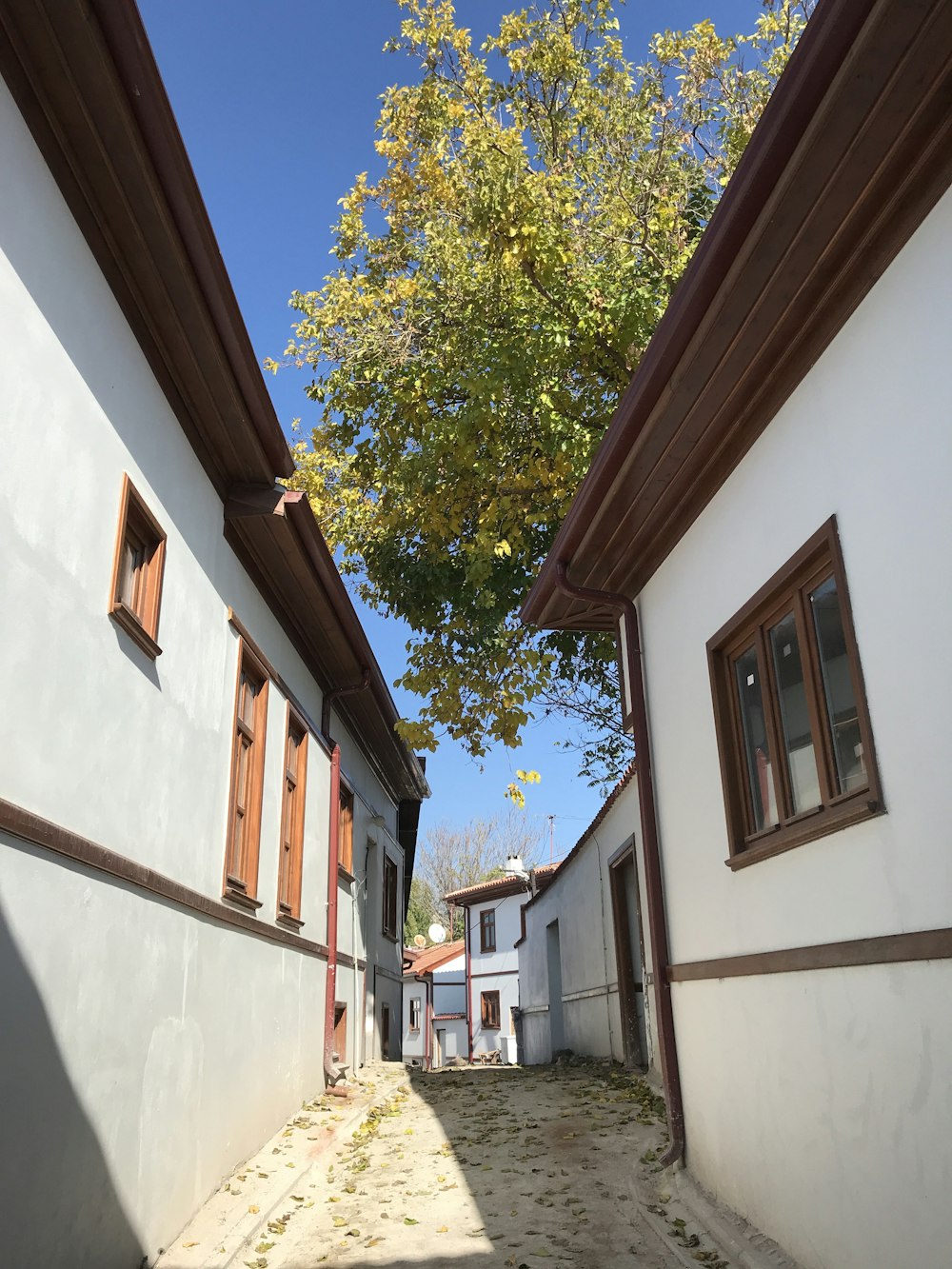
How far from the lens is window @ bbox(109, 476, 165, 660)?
15.4 ft

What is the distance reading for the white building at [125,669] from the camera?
3.66 metres

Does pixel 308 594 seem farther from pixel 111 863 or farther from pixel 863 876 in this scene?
pixel 863 876

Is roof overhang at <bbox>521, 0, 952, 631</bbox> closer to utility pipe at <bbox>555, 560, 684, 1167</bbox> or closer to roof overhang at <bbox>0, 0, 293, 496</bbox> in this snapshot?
utility pipe at <bbox>555, 560, 684, 1167</bbox>

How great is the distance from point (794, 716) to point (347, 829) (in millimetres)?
8206

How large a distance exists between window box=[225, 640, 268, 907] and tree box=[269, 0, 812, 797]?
370 centimetres

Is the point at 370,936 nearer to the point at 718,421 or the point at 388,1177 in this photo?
the point at 388,1177

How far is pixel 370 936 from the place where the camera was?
13578mm

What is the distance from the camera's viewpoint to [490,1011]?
35.5 metres

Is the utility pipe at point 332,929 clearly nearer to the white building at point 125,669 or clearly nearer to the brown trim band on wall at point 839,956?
the white building at point 125,669

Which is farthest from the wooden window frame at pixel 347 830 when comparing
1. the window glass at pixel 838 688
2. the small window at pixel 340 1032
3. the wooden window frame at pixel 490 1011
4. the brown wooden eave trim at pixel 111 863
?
the wooden window frame at pixel 490 1011

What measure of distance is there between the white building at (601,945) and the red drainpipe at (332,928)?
300 centimetres

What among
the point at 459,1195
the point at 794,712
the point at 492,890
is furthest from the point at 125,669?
the point at 492,890

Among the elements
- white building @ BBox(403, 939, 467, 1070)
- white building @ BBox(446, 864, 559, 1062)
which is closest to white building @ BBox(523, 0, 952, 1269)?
white building @ BBox(446, 864, 559, 1062)

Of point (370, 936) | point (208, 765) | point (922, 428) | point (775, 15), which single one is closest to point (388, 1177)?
point (208, 765)
